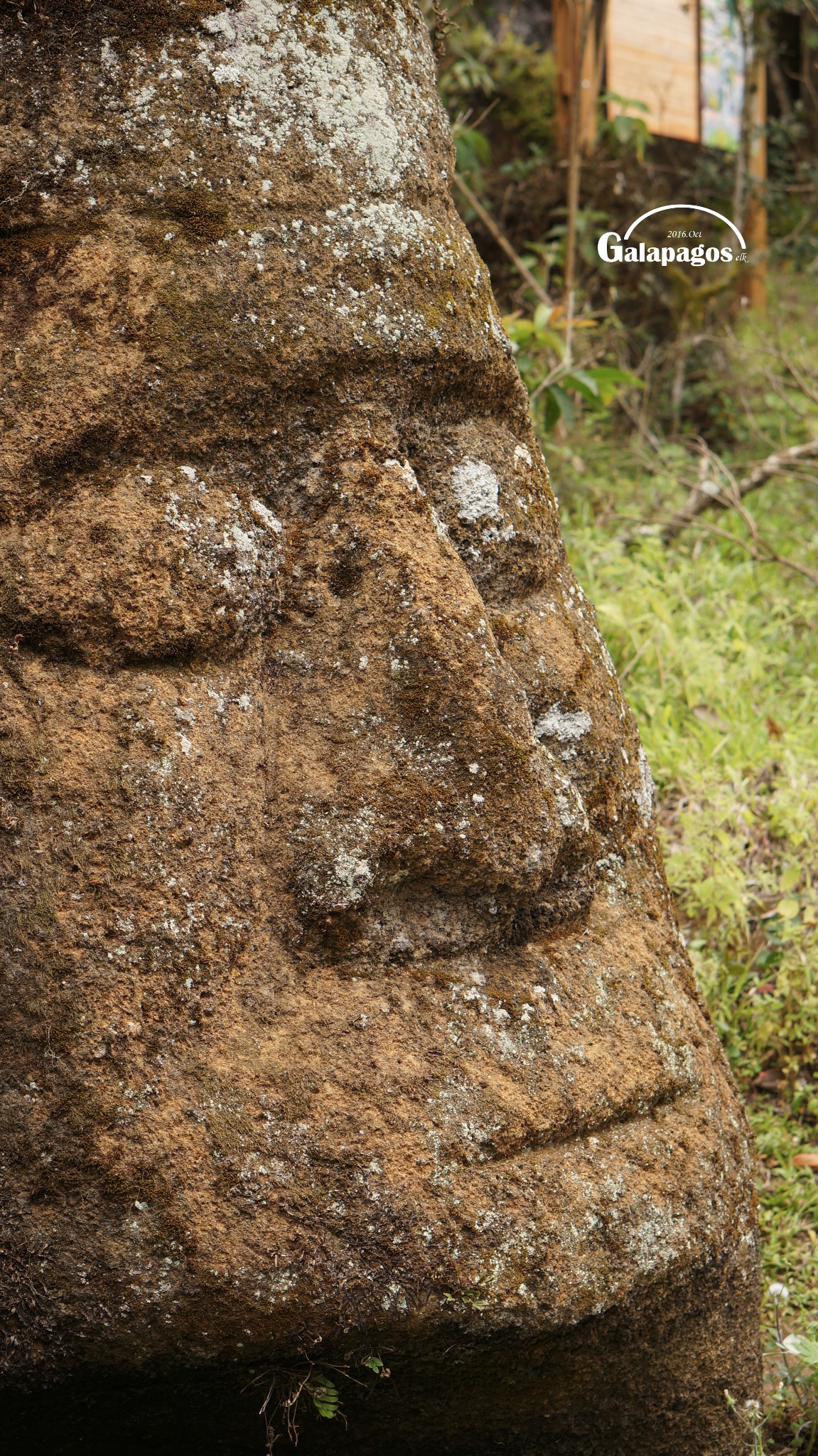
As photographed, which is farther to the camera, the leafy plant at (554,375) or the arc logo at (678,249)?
the arc logo at (678,249)

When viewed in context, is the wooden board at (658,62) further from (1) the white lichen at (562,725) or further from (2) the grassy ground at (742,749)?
(1) the white lichen at (562,725)

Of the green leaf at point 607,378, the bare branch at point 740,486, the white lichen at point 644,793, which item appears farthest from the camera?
the bare branch at point 740,486

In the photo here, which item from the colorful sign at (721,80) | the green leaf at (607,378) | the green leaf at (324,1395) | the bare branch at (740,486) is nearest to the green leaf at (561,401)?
the green leaf at (607,378)

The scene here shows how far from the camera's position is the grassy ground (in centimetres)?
276

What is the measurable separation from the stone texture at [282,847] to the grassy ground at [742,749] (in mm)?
830

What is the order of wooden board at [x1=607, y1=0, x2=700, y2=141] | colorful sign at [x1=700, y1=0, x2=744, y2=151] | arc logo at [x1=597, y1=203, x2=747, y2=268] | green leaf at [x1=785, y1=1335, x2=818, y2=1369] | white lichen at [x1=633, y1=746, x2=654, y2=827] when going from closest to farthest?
1. green leaf at [x1=785, y1=1335, x2=818, y2=1369]
2. white lichen at [x1=633, y1=746, x2=654, y2=827]
3. arc logo at [x1=597, y1=203, x2=747, y2=268]
4. wooden board at [x1=607, y1=0, x2=700, y2=141]
5. colorful sign at [x1=700, y1=0, x2=744, y2=151]

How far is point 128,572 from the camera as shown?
154 centimetres

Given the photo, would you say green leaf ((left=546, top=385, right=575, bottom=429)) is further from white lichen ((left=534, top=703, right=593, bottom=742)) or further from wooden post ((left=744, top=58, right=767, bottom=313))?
wooden post ((left=744, top=58, right=767, bottom=313))

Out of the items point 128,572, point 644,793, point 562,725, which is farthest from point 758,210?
point 128,572

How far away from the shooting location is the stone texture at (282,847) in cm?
147

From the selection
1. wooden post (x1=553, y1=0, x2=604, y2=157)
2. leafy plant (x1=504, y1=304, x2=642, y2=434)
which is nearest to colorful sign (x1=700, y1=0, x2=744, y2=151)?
wooden post (x1=553, y1=0, x2=604, y2=157)

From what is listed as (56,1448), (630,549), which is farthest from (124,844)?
(630,549)

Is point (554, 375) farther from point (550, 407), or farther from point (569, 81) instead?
point (569, 81)

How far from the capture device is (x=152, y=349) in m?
1.59
